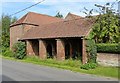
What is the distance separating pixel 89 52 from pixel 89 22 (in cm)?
514

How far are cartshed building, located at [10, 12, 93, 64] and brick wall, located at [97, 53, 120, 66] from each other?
1913 millimetres

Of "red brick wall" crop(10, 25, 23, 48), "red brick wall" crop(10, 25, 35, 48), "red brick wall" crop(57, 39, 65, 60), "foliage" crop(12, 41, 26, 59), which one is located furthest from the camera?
"red brick wall" crop(10, 25, 23, 48)

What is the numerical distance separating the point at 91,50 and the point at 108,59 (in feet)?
8.47

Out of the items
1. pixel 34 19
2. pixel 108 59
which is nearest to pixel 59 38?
pixel 108 59

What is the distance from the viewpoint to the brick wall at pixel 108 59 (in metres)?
22.3

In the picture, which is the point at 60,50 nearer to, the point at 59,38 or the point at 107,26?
the point at 59,38

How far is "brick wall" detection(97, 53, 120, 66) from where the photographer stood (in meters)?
22.3

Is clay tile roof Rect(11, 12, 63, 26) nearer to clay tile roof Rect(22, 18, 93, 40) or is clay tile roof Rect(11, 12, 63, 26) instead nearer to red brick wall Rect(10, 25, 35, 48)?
red brick wall Rect(10, 25, 35, 48)

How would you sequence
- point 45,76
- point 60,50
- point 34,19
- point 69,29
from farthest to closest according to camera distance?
point 34,19, point 69,29, point 60,50, point 45,76

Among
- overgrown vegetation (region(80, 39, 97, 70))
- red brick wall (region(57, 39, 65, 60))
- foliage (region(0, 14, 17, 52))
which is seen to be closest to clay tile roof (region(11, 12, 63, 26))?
foliage (region(0, 14, 17, 52))

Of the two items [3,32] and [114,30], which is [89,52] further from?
[3,32]

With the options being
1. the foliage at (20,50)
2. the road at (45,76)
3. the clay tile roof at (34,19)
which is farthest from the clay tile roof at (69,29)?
the road at (45,76)

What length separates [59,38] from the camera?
30078 millimetres

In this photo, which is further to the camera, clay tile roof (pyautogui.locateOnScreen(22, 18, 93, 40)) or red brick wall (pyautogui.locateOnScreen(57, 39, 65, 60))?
red brick wall (pyautogui.locateOnScreen(57, 39, 65, 60))
